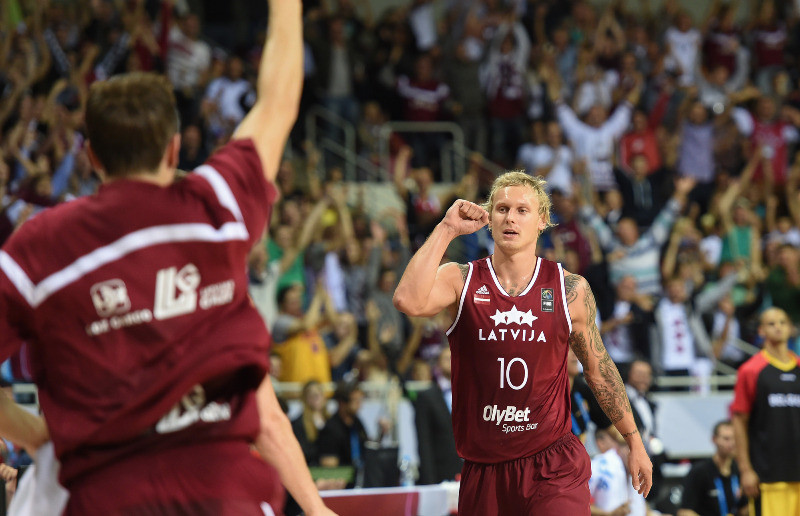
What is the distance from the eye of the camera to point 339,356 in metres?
12.4

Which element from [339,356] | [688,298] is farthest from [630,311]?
[339,356]

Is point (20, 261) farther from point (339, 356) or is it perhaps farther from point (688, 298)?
point (688, 298)

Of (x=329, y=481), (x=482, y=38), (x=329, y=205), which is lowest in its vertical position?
(x=329, y=481)

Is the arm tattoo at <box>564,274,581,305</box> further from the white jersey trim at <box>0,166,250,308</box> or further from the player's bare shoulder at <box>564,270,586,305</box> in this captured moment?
the white jersey trim at <box>0,166,250,308</box>

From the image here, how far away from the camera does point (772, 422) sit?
32.6ft

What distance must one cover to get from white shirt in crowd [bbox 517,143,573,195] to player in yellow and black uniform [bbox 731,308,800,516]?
6.16 meters

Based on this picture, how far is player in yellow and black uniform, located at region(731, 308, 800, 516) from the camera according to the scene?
32.6 ft

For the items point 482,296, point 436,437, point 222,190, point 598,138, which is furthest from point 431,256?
point 598,138

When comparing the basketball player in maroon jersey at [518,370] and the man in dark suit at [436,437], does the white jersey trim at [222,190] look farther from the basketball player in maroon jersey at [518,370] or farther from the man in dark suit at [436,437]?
the man in dark suit at [436,437]

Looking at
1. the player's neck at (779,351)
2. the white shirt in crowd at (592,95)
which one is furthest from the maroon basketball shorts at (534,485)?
the white shirt in crowd at (592,95)

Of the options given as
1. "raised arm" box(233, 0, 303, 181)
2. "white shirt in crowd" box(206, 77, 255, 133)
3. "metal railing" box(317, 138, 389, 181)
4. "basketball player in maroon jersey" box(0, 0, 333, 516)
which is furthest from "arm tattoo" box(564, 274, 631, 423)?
"metal railing" box(317, 138, 389, 181)

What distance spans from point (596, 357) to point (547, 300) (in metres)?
0.45

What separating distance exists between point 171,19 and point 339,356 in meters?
6.18

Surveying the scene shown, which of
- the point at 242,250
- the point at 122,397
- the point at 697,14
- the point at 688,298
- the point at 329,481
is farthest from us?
the point at 697,14
